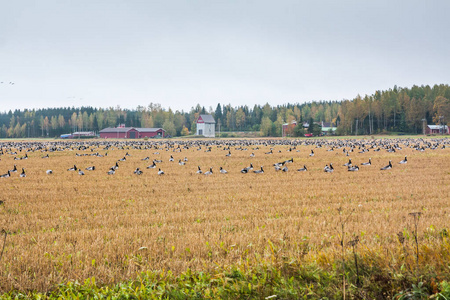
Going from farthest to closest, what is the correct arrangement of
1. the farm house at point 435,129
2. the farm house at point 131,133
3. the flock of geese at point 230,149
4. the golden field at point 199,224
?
the farm house at point 131,133, the farm house at point 435,129, the flock of geese at point 230,149, the golden field at point 199,224

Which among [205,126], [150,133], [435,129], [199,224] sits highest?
[205,126]

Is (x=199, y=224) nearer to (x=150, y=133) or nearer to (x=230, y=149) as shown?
(x=230, y=149)

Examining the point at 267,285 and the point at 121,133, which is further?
the point at 121,133

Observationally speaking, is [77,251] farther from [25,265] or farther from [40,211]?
[40,211]

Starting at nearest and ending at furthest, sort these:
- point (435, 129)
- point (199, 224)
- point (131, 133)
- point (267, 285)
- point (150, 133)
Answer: point (267, 285) < point (199, 224) < point (435, 129) < point (131, 133) < point (150, 133)

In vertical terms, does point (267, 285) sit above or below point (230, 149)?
below

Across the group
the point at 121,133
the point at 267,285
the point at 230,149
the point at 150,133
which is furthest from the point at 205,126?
the point at 267,285

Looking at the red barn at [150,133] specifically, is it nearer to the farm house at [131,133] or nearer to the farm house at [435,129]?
the farm house at [131,133]

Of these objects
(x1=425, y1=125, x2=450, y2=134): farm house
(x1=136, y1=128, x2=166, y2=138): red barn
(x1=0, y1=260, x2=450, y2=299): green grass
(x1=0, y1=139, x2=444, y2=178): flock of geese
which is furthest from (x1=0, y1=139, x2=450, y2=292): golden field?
(x1=136, y1=128, x2=166, y2=138): red barn

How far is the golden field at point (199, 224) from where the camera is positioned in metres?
5.92

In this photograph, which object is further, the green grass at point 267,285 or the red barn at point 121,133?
the red barn at point 121,133

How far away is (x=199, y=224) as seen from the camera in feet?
28.5

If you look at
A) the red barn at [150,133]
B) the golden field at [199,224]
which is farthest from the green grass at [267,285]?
the red barn at [150,133]

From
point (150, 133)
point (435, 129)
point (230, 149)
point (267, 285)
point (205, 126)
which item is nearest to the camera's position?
point (267, 285)
